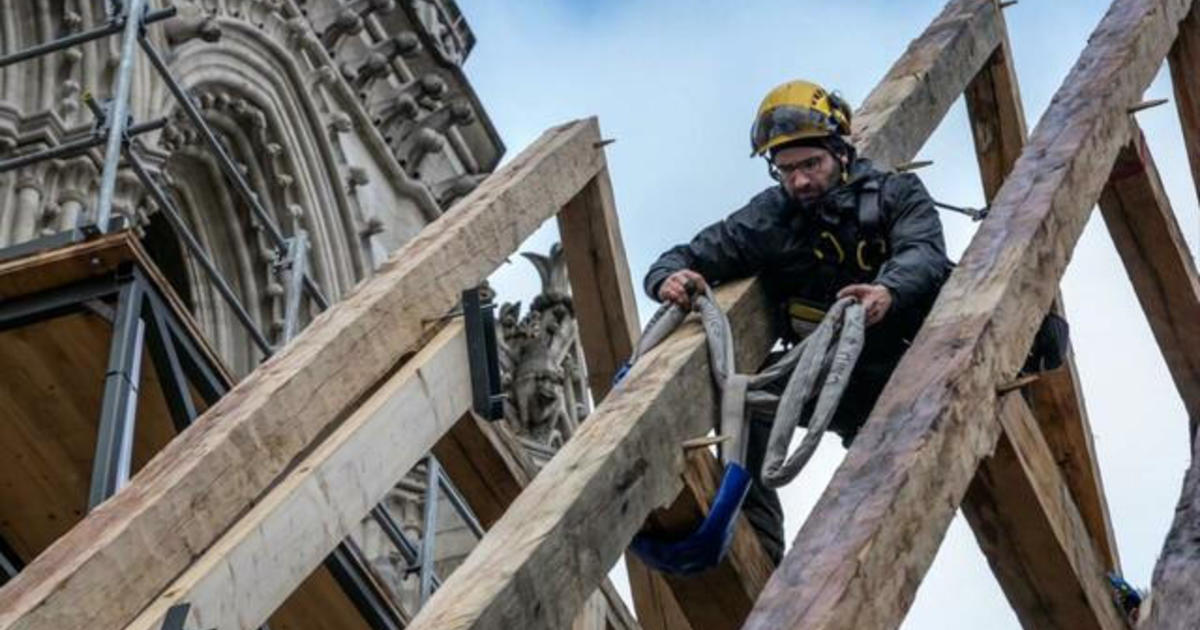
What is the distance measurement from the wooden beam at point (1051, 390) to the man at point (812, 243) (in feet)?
1.42

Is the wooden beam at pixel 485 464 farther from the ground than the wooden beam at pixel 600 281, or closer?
closer

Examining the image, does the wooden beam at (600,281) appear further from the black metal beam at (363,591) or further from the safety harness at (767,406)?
the black metal beam at (363,591)

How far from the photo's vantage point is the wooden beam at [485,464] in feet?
23.5

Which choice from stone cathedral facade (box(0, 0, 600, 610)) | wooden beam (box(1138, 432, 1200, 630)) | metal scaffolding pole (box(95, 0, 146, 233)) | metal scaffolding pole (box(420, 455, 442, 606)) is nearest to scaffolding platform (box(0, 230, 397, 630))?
metal scaffolding pole (box(95, 0, 146, 233))

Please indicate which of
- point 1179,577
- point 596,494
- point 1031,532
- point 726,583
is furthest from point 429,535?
point 1179,577

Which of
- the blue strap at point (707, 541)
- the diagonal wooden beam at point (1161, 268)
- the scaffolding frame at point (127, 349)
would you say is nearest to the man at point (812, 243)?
the blue strap at point (707, 541)

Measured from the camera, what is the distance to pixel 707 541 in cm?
627

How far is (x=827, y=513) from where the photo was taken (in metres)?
5.16

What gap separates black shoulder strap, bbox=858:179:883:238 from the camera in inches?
279

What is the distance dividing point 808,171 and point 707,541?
4.40 feet

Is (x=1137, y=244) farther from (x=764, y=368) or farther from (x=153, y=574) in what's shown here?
(x=153, y=574)

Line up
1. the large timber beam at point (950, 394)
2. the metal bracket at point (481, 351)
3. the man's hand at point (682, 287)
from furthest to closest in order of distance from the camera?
the man's hand at point (682, 287) < the metal bracket at point (481, 351) < the large timber beam at point (950, 394)

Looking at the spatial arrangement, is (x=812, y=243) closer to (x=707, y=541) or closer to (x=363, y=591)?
(x=707, y=541)

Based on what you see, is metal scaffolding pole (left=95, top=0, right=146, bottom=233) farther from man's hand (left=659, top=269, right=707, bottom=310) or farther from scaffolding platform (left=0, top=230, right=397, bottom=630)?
man's hand (left=659, top=269, right=707, bottom=310)
